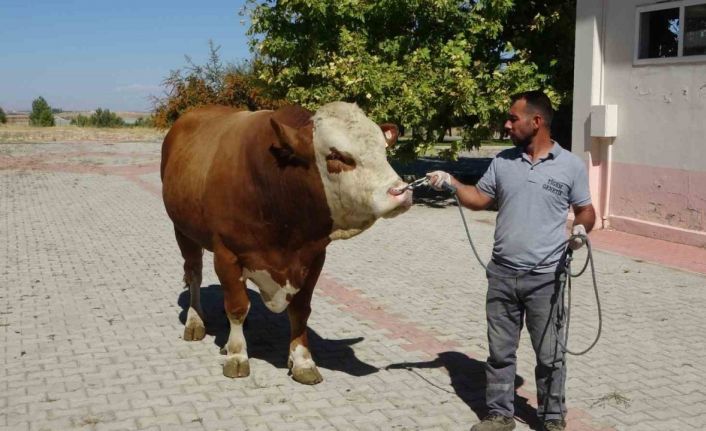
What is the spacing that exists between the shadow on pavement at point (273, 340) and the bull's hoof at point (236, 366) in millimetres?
333

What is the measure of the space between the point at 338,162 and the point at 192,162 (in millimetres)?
1814

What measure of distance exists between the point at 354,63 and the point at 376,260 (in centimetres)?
490

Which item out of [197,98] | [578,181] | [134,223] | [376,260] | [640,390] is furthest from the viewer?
[197,98]

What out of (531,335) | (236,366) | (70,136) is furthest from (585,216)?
(70,136)

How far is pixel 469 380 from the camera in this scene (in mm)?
5348

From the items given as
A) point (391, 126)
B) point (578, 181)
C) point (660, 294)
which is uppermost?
Result: point (391, 126)

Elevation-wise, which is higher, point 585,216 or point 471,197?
point 471,197

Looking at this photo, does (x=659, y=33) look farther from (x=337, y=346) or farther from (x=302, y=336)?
(x=302, y=336)

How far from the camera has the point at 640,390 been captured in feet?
16.9

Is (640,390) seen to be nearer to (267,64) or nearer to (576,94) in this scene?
(576,94)

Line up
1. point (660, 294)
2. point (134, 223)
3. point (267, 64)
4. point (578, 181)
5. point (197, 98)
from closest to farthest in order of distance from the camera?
point (578, 181), point (660, 294), point (134, 223), point (267, 64), point (197, 98)

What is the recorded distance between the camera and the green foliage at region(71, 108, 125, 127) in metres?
55.8

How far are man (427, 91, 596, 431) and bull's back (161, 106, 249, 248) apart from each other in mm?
1982

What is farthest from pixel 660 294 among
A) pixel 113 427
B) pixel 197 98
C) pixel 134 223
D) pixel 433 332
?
pixel 197 98
